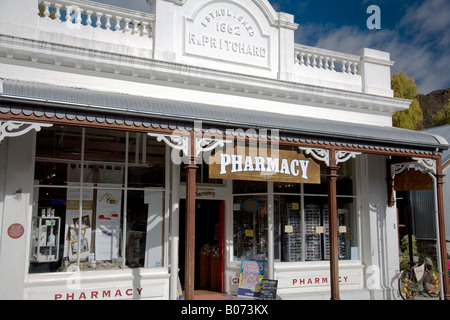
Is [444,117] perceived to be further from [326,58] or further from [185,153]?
[185,153]

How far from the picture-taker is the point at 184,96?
942 cm

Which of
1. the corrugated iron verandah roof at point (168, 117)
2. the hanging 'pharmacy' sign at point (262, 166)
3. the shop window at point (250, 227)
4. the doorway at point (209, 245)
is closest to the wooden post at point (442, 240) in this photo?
the corrugated iron verandah roof at point (168, 117)

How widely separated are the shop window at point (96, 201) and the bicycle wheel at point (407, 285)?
19.6ft

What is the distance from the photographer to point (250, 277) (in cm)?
994

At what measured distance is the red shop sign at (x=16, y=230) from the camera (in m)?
7.46

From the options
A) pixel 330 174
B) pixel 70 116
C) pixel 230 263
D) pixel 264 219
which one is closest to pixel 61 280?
pixel 70 116

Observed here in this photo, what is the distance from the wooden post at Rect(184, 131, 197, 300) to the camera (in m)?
7.16

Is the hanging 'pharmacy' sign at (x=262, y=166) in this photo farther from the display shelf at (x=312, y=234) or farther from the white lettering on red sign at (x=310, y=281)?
the white lettering on red sign at (x=310, y=281)

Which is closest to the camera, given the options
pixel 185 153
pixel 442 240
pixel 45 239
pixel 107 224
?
pixel 185 153

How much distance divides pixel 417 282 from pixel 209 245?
17.0 feet

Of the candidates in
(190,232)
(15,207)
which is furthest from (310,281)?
(15,207)

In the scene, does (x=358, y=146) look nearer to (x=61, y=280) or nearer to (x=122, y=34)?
(x=122, y=34)

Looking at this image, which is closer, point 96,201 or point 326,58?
point 96,201

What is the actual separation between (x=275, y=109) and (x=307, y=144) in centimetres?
214
